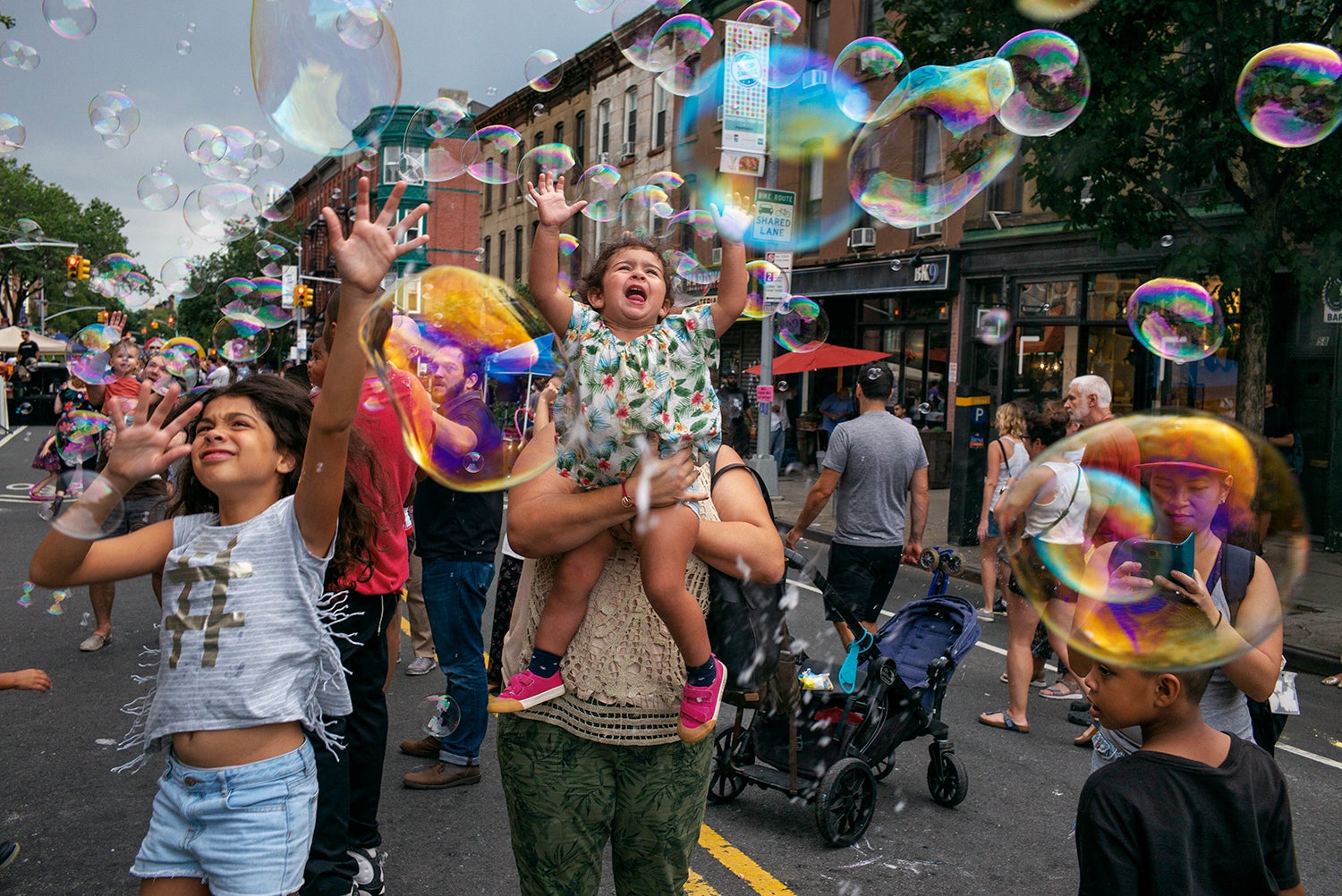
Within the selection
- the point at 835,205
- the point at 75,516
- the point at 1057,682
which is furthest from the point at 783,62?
the point at 835,205

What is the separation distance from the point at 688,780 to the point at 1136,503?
1.41 metres

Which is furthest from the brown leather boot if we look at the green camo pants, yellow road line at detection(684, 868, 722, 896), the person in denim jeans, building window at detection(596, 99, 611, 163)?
building window at detection(596, 99, 611, 163)

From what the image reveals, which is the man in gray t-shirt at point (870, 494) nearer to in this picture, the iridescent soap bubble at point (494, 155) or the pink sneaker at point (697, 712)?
the iridescent soap bubble at point (494, 155)

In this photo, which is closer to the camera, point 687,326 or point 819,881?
point 687,326

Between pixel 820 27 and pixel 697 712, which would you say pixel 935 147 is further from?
pixel 820 27

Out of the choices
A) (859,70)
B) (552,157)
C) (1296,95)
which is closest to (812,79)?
(859,70)

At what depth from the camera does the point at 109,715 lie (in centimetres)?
541

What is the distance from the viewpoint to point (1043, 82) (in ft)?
20.3

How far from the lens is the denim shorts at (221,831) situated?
85.4 inches

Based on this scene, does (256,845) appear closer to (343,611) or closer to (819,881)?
(343,611)

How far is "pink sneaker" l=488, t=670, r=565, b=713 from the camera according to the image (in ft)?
7.07

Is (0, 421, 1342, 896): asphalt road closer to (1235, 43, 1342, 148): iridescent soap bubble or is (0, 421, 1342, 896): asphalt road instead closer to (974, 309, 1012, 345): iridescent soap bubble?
(1235, 43, 1342, 148): iridescent soap bubble

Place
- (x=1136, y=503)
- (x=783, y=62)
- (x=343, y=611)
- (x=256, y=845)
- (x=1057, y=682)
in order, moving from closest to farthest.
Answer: (x=256, y=845)
(x=1136, y=503)
(x=343, y=611)
(x=783, y=62)
(x=1057, y=682)

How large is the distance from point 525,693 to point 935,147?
5110 millimetres
